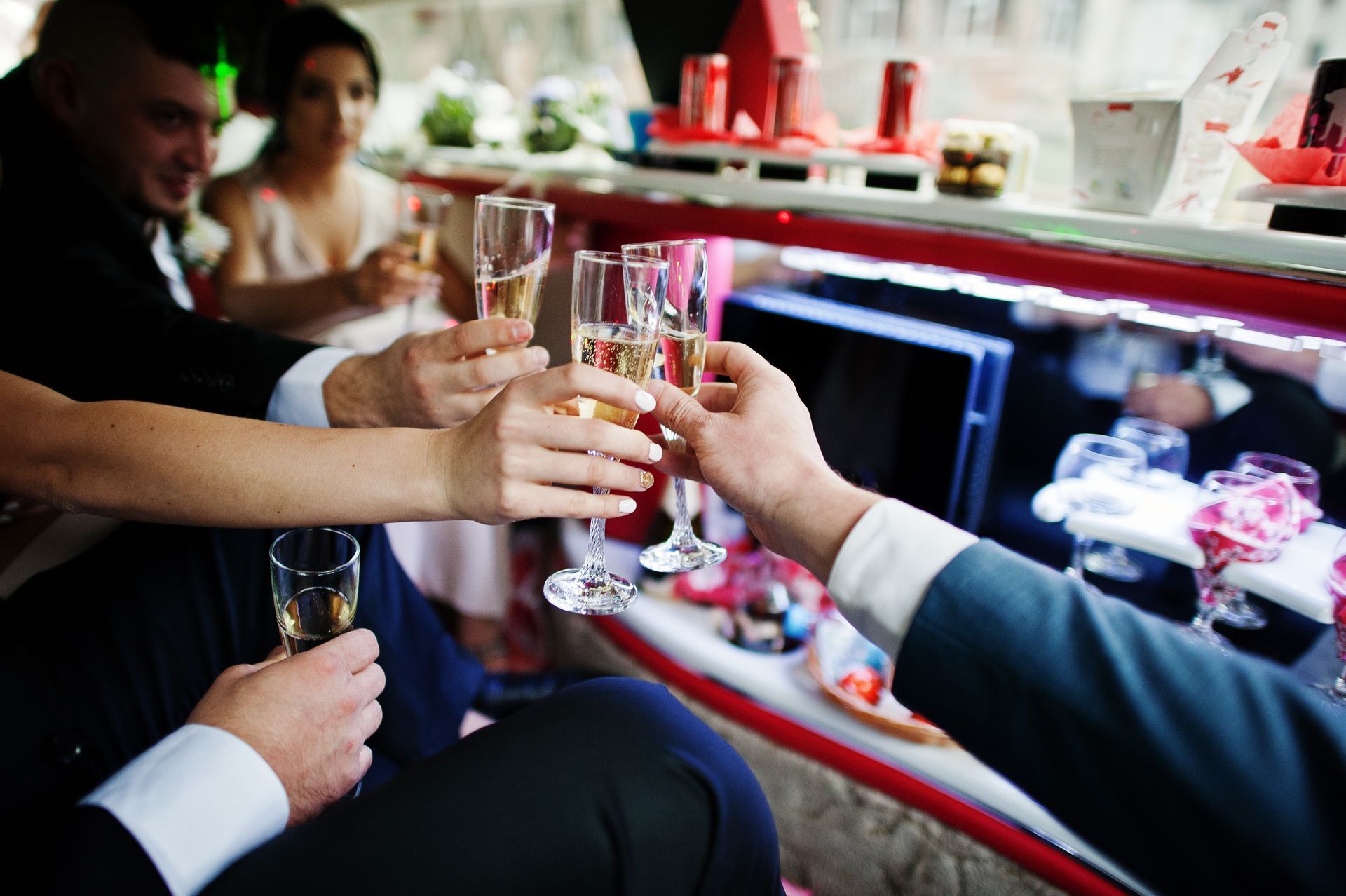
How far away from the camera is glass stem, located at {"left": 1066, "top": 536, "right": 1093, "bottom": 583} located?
184cm

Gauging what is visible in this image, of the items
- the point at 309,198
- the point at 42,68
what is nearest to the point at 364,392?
the point at 42,68

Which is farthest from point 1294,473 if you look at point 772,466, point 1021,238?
point 772,466

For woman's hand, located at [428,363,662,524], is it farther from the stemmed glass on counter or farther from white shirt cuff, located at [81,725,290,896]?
the stemmed glass on counter

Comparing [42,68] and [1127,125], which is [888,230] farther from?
[42,68]

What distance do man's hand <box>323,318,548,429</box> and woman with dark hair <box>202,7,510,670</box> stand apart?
106 cm

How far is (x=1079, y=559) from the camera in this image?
185cm

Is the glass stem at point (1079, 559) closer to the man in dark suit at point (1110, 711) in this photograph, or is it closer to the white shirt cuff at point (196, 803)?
the man in dark suit at point (1110, 711)

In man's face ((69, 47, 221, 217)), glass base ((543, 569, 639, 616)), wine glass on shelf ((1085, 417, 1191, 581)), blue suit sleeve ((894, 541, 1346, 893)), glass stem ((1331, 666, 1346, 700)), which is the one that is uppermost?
man's face ((69, 47, 221, 217))

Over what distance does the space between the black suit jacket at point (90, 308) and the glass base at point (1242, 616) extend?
1851 millimetres

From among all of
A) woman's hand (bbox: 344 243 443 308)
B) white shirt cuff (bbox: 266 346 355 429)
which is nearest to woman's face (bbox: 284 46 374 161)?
woman's hand (bbox: 344 243 443 308)

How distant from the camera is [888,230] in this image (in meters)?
1.73

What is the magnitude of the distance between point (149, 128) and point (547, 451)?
167 cm

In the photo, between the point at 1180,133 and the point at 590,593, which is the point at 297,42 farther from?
the point at 1180,133

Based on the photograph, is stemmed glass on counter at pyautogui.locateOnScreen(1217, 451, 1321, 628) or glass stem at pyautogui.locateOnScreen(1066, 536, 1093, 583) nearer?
stemmed glass on counter at pyautogui.locateOnScreen(1217, 451, 1321, 628)
